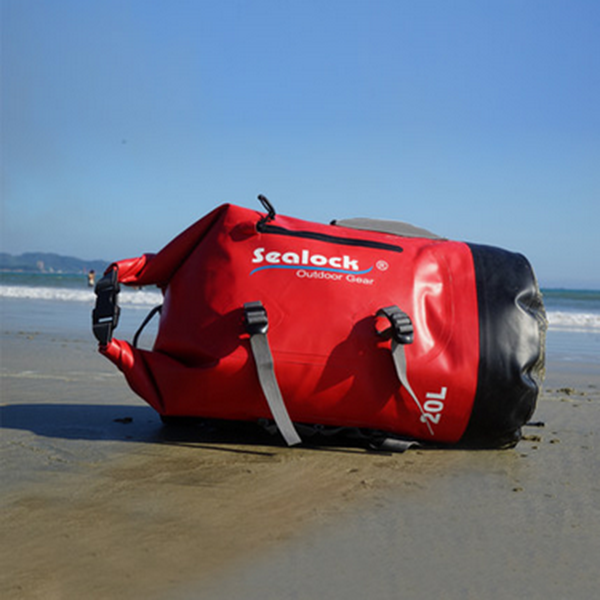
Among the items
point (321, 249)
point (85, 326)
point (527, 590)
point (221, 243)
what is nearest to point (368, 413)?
point (321, 249)

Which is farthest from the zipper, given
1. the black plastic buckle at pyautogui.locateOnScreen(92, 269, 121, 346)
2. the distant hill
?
the distant hill

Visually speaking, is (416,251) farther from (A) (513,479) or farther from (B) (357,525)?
(B) (357,525)

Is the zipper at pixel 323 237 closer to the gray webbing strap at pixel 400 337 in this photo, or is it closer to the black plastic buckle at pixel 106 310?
the gray webbing strap at pixel 400 337

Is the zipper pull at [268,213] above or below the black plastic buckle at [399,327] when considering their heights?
above

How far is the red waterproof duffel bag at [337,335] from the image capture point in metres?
2.60

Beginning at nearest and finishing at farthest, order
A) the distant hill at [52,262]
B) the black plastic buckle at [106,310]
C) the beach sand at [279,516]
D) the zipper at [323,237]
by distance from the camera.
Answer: the beach sand at [279,516], the black plastic buckle at [106,310], the zipper at [323,237], the distant hill at [52,262]

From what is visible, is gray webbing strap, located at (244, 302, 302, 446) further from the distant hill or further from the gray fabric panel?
the distant hill

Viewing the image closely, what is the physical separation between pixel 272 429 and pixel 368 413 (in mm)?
409

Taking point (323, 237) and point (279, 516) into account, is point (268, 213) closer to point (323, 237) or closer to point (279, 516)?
point (323, 237)

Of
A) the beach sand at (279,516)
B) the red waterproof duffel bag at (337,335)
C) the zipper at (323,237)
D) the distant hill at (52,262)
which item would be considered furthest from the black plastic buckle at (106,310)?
the distant hill at (52,262)

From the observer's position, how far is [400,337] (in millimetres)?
2529

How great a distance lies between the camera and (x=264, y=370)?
2.55 meters

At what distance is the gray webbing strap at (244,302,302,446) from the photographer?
2.55 m

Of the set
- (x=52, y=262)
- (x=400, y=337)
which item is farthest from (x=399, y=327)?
(x=52, y=262)
